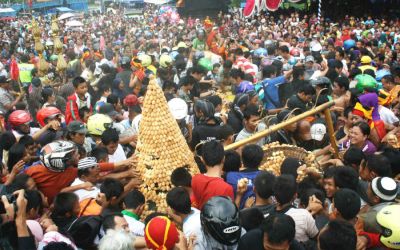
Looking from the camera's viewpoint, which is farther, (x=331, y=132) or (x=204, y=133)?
(x=204, y=133)

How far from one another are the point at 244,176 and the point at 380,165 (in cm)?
127

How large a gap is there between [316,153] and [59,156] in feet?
9.08

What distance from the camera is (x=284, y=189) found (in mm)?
3520

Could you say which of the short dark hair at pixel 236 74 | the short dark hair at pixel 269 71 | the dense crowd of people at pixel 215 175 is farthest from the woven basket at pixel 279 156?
the short dark hair at pixel 269 71

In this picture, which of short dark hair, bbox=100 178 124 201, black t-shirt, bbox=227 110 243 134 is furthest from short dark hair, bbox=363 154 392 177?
short dark hair, bbox=100 178 124 201

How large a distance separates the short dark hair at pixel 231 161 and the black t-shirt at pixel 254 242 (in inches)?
50.8

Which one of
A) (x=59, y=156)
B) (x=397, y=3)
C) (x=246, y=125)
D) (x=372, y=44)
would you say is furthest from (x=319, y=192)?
(x=397, y=3)

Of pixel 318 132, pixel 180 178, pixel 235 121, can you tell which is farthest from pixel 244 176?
pixel 235 121

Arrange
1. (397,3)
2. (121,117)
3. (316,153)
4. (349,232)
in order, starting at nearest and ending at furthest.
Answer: (349,232)
(316,153)
(121,117)
(397,3)

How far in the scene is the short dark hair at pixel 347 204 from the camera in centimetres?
339

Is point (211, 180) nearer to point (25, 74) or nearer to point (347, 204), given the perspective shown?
point (347, 204)

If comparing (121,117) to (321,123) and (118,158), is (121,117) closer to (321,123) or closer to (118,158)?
(118,158)

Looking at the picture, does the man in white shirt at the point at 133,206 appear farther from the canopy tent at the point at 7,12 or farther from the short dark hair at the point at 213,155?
the canopy tent at the point at 7,12

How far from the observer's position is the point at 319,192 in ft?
12.3
